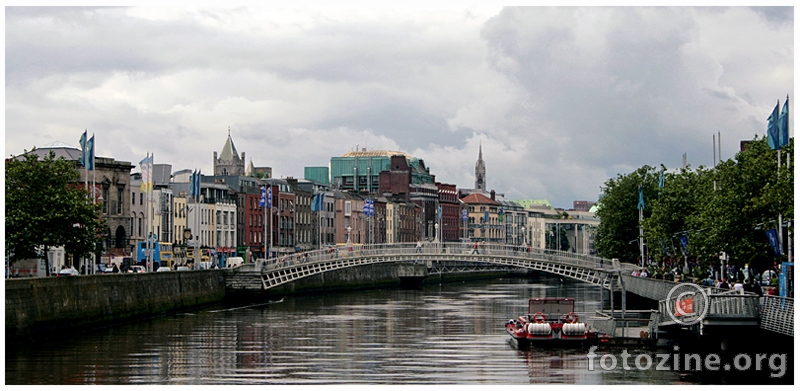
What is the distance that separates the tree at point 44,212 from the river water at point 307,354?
493 centimetres

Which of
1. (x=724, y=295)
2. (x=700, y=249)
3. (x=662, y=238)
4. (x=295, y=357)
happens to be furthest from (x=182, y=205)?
(x=724, y=295)

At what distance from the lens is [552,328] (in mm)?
53312

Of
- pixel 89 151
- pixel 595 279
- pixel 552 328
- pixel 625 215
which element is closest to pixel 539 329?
pixel 552 328

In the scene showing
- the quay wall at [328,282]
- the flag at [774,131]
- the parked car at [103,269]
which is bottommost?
the quay wall at [328,282]

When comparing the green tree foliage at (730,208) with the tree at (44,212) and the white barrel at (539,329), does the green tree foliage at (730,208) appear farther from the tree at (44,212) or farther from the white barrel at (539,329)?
the tree at (44,212)

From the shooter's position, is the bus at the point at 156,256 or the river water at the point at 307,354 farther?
the bus at the point at 156,256

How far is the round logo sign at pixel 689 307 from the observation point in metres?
44.1

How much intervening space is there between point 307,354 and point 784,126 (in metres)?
18.5

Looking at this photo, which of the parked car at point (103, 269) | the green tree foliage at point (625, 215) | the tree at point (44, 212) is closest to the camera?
the tree at point (44, 212)

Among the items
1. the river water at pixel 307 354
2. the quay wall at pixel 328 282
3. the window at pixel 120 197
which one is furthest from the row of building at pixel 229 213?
the river water at pixel 307 354

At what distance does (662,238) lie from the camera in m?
89.2

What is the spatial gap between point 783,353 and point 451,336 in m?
19.8

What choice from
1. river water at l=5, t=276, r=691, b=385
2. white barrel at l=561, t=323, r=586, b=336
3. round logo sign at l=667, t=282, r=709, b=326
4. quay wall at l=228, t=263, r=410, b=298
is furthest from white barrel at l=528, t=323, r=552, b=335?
quay wall at l=228, t=263, r=410, b=298

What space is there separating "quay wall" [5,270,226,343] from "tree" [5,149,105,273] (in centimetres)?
247
